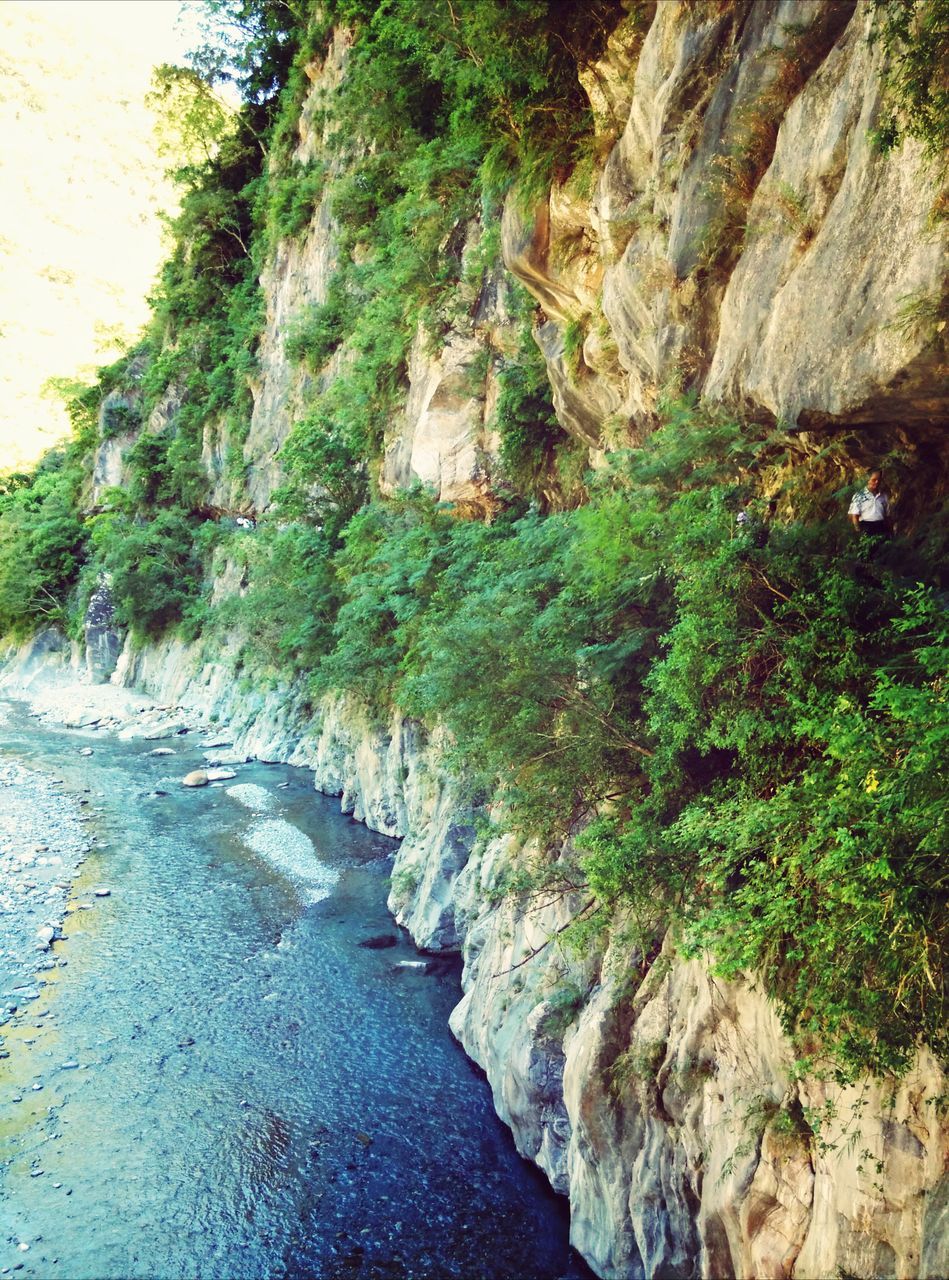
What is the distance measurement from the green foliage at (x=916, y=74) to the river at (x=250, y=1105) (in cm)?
969

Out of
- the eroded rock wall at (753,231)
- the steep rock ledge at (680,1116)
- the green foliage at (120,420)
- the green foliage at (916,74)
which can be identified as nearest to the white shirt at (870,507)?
the eroded rock wall at (753,231)

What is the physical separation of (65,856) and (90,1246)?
1098 cm

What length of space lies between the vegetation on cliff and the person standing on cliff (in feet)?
0.65

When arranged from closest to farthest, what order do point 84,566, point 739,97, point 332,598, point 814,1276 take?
1. point 814,1276
2. point 739,97
3. point 332,598
4. point 84,566

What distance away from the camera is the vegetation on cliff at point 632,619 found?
181 inches

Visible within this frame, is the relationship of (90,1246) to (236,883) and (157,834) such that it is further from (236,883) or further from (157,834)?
(157,834)

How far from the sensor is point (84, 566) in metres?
44.2

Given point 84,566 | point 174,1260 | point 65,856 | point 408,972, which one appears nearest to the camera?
point 174,1260

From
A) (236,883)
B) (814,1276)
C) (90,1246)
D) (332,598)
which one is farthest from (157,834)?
(814,1276)

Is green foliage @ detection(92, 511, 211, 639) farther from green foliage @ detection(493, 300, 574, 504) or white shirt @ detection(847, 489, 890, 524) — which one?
white shirt @ detection(847, 489, 890, 524)

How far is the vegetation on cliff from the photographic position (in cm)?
461

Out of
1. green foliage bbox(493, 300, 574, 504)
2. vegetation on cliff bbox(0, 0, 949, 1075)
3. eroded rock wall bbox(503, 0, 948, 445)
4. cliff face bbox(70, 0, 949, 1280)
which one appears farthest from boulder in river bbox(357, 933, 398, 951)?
eroded rock wall bbox(503, 0, 948, 445)

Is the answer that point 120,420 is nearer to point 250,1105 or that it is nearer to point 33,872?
point 33,872

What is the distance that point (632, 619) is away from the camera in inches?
329
